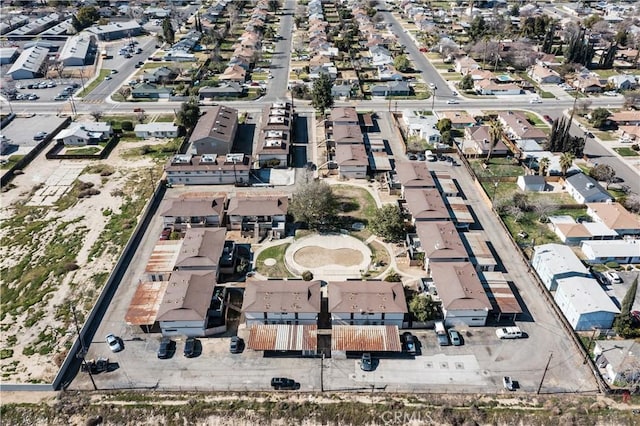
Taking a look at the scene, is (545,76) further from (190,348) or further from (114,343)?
(114,343)

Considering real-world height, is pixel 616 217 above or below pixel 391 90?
below

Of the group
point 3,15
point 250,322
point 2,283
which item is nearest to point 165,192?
point 2,283

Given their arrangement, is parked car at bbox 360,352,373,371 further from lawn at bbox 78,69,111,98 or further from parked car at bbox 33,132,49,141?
lawn at bbox 78,69,111,98

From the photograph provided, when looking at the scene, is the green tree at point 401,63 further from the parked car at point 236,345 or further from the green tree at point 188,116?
the parked car at point 236,345

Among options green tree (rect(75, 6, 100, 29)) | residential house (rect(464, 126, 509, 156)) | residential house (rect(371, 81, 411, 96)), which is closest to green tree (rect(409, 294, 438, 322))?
residential house (rect(464, 126, 509, 156))

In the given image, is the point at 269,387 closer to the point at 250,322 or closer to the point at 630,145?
the point at 250,322

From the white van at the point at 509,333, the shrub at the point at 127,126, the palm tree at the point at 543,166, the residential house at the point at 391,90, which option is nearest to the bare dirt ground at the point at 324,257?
the white van at the point at 509,333

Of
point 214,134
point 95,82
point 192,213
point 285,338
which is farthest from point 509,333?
point 95,82
